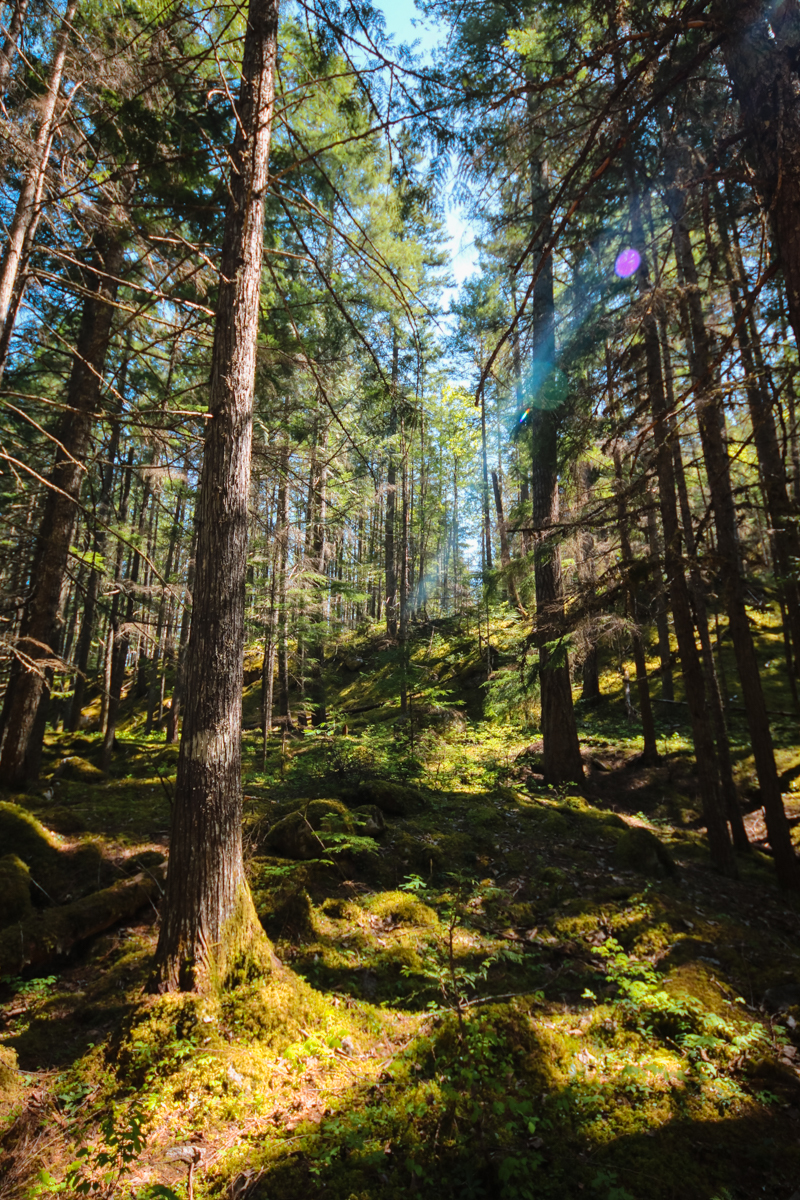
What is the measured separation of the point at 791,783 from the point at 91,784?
13.3 m

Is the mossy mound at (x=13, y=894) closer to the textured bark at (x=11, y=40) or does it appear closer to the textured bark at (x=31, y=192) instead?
the textured bark at (x=31, y=192)

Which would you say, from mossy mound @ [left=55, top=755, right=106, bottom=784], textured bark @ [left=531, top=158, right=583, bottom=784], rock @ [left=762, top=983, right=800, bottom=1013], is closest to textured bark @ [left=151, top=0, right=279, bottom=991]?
rock @ [left=762, top=983, right=800, bottom=1013]

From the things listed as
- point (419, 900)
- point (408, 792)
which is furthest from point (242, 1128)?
point (408, 792)

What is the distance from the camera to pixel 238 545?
4.03m

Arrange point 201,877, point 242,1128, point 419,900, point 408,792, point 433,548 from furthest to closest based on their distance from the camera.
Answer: point 433,548
point 408,792
point 419,900
point 201,877
point 242,1128

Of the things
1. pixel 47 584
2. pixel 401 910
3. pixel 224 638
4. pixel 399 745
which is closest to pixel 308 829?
pixel 401 910

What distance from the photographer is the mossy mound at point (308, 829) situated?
18.9 ft

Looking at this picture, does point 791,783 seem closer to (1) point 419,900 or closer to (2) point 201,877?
(1) point 419,900

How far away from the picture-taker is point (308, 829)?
5.77m

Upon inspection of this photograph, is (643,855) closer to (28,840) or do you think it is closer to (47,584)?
(28,840)

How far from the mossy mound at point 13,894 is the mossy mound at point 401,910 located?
3.11 m

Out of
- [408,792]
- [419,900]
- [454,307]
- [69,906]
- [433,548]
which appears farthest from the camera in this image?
[433,548]

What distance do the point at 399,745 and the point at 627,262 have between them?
9302 millimetres

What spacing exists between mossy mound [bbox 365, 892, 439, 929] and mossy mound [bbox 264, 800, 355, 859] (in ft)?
2.71
